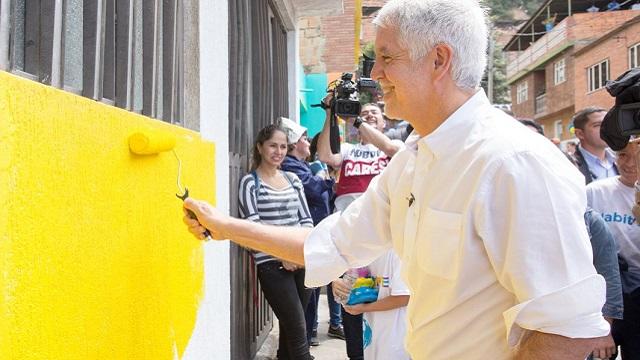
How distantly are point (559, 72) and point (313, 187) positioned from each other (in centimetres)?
3374

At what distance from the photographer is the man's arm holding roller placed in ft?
6.47

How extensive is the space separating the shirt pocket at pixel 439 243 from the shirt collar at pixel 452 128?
169mm

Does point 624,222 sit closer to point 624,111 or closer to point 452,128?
point 624,111

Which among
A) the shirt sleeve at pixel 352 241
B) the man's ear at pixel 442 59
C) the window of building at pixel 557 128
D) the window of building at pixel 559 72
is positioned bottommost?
the shirt sleeve at pixel 352 241

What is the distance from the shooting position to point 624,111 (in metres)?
2.40

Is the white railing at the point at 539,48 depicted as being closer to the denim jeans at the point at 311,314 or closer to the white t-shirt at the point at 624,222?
the denim jeans at the point at 311,314

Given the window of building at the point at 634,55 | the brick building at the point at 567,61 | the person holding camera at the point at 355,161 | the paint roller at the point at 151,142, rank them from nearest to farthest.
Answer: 1. the paint roller at the point at 151,142
2. the person holding camera at the point at 355,161
3. the window of building at the point at 634,55
4. the brick building at the point at 567,61

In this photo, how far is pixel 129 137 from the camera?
5.74ft

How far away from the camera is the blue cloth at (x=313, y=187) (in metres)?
5.17

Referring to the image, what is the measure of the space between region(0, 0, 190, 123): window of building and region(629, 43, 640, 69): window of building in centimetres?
2612

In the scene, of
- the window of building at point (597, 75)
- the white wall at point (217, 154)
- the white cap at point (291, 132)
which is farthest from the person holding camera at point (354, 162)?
the window of building at point (597, 75)

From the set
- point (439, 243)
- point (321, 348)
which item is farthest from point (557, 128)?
point (439, 243)

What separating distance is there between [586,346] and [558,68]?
3746 centimetres

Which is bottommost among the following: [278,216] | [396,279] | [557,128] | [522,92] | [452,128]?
[396,279]
